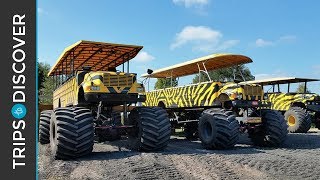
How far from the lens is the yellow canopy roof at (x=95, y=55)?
1098 centimetres

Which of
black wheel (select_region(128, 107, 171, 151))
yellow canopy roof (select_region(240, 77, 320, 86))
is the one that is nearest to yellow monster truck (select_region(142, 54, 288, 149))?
black wheel (select_region(128, 107, 171, 151))

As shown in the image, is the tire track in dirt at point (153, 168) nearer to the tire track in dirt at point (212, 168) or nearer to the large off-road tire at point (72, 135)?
the tire track in dirt at point (212, 168)

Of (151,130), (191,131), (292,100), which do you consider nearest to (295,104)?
(292,100)

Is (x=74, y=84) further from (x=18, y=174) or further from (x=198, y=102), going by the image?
(x=18, y=174)

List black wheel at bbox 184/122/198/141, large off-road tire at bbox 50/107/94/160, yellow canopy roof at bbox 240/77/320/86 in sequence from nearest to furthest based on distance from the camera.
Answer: large off-road tire at bbox 50/107/94/160
black wheel at bbox 184/122/198/141
yellow canopy roof at bbox 240/77/320/86

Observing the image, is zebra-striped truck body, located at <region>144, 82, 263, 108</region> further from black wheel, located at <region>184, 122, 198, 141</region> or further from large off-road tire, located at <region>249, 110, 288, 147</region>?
black wheel, located at <region>184, 122, 198, 141</region>

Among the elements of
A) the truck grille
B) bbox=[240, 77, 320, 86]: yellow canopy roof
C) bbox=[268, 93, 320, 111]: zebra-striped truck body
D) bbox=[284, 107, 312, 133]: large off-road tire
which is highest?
bbox=[240, 77, 320, 86]: yellow canopy roof

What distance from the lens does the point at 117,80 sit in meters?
10.4

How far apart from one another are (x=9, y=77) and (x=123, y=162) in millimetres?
4294

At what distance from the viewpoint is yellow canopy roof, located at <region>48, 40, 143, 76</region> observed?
10977mm

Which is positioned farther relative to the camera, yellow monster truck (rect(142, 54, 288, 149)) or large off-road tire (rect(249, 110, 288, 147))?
large off-road tire (rect(249, 110, 288, 147))

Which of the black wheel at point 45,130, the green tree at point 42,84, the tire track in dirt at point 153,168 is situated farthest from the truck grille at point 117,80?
the green tree at point 42,84

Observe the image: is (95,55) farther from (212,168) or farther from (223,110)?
(212,168)

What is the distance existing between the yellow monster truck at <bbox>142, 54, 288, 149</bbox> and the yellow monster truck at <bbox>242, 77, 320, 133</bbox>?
6.03m
